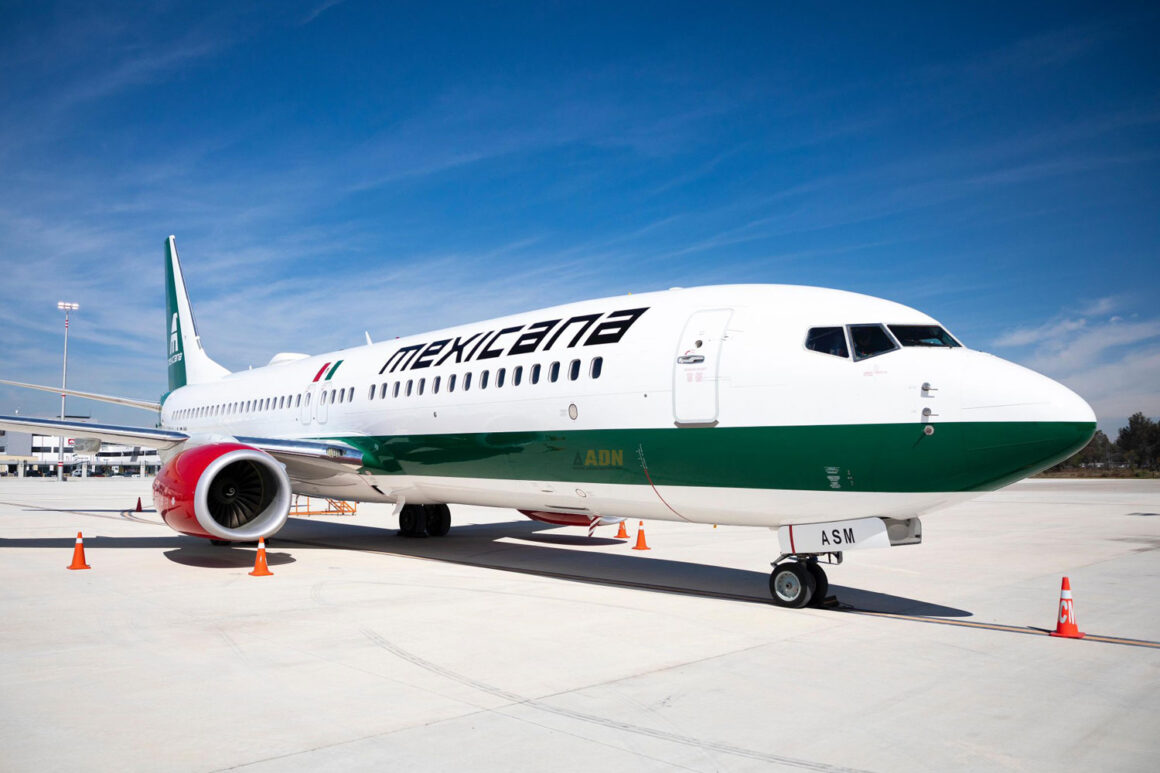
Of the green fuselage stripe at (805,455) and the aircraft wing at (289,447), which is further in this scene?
the aircraft wing at (289,447)

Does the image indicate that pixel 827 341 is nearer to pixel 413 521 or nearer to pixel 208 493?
pixel 208 493

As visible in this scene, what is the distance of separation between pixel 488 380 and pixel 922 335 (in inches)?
241

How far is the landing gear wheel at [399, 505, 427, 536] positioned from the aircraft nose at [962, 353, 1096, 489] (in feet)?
38.8

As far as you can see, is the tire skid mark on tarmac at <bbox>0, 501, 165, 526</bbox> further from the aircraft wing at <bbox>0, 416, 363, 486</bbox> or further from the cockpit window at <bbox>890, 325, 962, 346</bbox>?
the cockpit window at <bbox>890, 325, 962, 346</bbox>

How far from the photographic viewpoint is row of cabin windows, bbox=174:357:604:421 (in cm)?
1098

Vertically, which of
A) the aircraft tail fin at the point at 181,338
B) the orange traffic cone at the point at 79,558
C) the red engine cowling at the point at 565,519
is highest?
the aircraft tail fin at the point at 181,338

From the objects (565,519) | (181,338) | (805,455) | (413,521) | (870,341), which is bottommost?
(413,521)

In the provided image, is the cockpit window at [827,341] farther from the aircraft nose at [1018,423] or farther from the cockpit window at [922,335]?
the aircraft nose at [1018,423]

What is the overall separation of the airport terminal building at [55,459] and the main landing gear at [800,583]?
281 ft

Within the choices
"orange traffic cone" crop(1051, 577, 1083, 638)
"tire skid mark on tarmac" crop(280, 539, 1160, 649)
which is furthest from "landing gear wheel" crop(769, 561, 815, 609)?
"orange traffic cone" crop(1051, 577, 1083, 638)

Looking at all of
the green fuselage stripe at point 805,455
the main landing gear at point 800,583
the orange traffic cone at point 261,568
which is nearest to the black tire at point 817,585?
the main landing gear at point 800,583

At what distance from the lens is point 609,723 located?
5148mm

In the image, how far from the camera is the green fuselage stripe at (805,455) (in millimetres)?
7754

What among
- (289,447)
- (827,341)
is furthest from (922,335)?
(289,447)
